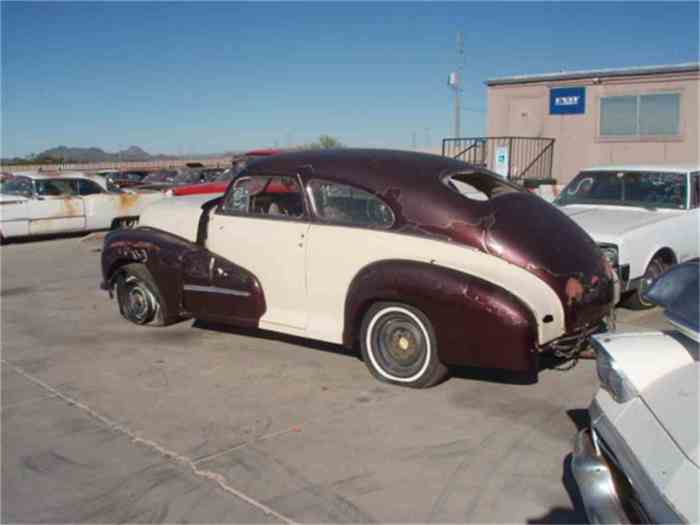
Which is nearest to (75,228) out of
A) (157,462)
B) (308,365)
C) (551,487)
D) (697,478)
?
(308,365)

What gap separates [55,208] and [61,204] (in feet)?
0.54

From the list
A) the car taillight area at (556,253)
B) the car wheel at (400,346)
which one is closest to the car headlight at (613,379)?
the car taillight area at (556,253)

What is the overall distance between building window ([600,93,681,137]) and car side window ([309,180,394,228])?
14010 millimetres

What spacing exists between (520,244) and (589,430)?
6.89ft

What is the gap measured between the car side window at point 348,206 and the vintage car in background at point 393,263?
0.04 feet

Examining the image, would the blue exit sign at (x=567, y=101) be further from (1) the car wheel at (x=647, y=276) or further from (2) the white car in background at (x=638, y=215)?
(1) the car wheel at (x=647, y=276)

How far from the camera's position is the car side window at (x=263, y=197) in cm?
626

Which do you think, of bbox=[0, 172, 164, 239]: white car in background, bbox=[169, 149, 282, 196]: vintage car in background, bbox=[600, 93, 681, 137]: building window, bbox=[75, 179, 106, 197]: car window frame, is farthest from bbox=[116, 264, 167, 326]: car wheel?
bbox=[600, 93, 681, 137]: building window

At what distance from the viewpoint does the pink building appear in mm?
17188

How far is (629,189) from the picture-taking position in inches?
336

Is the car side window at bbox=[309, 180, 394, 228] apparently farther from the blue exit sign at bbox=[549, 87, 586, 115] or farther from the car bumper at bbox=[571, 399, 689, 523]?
the blue exit sign at bbox=[549, 87, 586, 115]

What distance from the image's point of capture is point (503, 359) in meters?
4.86

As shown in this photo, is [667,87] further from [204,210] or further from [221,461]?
[221,461]

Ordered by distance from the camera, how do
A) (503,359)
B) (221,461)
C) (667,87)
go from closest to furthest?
(221,461) < (503,359) < (667,87)
